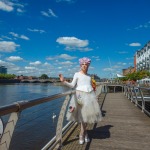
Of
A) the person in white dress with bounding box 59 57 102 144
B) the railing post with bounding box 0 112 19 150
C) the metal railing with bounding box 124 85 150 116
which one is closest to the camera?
the railing post with bounding box 0 112 19 150

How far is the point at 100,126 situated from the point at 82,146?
2243mm

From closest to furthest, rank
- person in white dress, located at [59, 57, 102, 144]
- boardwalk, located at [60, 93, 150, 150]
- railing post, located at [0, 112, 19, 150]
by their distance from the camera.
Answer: railing post, located at [0, 112, 19, 150] → person in white dress, located at [59, 57, 102, 144] → boardwalk, located at [60, 93, 150, 150]

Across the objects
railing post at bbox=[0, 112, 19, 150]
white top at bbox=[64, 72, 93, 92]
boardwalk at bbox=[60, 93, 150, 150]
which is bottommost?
boardwalk at bbox=[60, 93, 150, 150]

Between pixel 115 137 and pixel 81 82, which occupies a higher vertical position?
pixel 81 82

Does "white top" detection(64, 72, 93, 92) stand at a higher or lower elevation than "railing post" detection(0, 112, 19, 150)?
higher

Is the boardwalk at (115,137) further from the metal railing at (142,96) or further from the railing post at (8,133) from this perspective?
the railing post at (8,133)

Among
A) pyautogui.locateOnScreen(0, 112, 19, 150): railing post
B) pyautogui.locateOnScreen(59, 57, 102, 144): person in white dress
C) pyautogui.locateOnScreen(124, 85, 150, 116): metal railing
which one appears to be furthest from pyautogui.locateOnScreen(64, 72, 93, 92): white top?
pyautogui.locateOnScreen(124, 85, 150, 116): metal railing

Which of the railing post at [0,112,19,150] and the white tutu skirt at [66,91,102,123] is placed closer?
the railing post at [0,112,19,150]

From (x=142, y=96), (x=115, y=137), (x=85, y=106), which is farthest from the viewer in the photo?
(x=142, y=96)

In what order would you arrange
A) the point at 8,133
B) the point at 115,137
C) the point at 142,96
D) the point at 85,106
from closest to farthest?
1. the point at 8,133
2. the point at 85,106
3. the point at 115,137
4. the point at 142,96

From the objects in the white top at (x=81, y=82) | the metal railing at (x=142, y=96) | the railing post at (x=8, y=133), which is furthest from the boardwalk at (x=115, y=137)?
the railing post at (x=8, y=133)

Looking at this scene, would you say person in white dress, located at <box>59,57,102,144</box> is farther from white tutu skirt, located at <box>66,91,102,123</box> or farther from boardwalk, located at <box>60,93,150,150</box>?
boardwalk, located at <box>60,93,150,150</box>

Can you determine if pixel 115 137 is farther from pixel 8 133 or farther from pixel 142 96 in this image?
pixel 142 96

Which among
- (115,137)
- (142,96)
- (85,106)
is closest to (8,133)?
(85,106)
